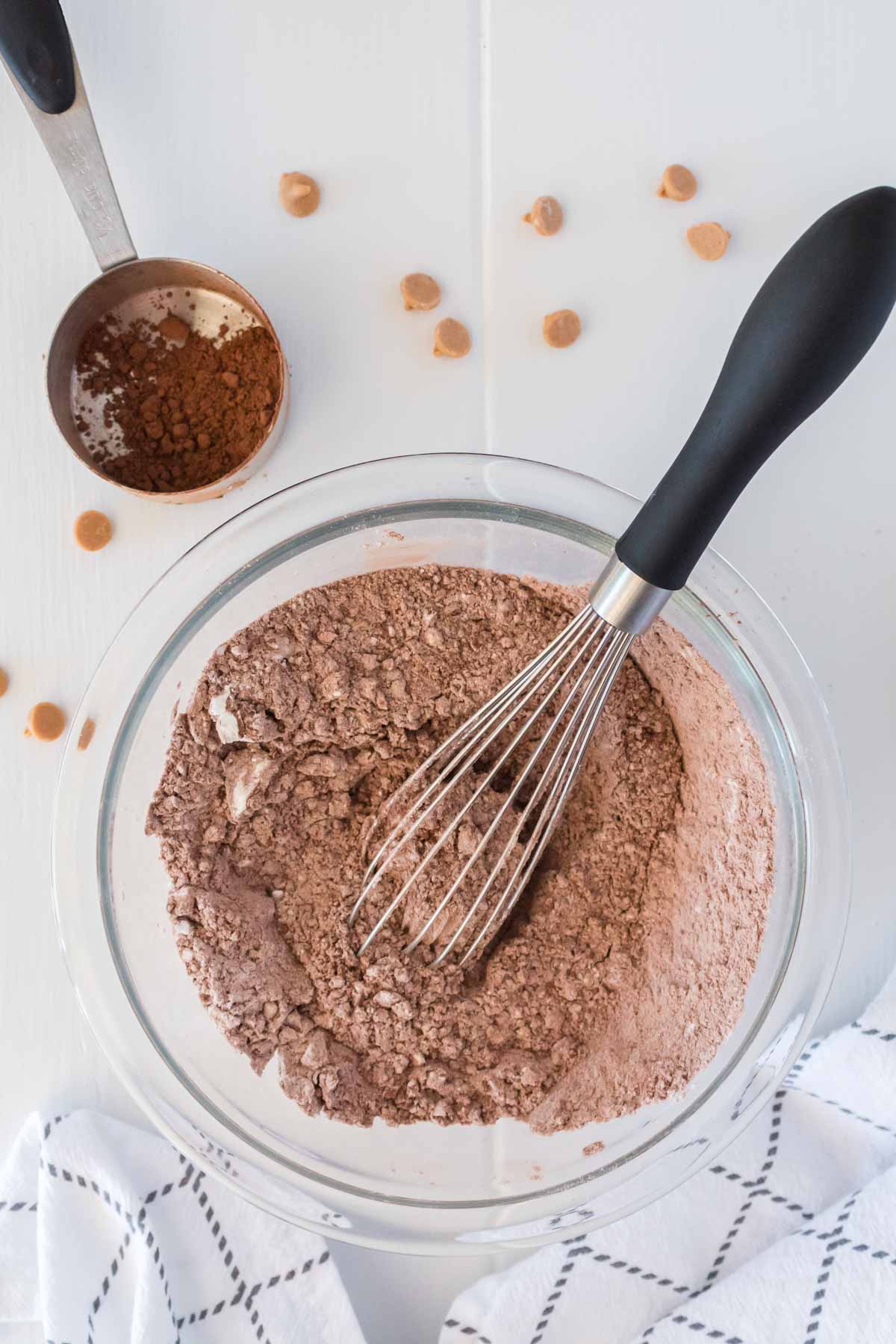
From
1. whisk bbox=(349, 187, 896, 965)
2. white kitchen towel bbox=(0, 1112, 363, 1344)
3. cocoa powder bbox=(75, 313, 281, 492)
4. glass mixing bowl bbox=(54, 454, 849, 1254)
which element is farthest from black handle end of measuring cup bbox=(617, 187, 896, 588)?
white kitchen towel bbox=(0, 1112, 363, 1344)

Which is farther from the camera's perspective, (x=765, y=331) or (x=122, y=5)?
(x=122, y=5)

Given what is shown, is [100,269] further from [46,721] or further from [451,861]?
[451,861]

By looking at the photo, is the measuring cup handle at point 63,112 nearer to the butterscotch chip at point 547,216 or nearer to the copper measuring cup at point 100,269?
the copper measuring cup at point 100,269

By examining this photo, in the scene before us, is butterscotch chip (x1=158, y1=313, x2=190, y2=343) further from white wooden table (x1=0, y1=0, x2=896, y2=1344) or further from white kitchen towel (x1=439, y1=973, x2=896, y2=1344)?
white kitchen towel (x1=439, y1=973, x2=896, y2=1344)

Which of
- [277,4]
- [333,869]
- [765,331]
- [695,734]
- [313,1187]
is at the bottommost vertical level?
[313,1187]

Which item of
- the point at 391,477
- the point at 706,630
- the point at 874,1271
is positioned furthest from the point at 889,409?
the point at 874,1271

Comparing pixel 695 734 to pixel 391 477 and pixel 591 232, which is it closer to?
pixel 391 477

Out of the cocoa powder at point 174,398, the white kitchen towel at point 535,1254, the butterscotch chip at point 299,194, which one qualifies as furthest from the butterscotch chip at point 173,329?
the white kitchen towel at point 535,1254

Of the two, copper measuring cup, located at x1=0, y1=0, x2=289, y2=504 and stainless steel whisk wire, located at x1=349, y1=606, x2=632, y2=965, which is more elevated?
copper measuring cup, located at x1=0, y1=0, x2=289, y2=504
